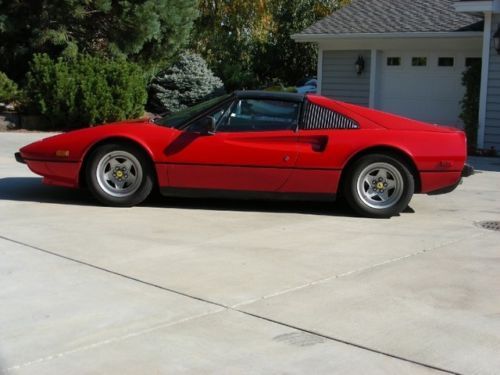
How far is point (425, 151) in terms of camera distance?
25.0 feet

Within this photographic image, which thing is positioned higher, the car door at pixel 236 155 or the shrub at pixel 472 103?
the shrub at pixel 472 103

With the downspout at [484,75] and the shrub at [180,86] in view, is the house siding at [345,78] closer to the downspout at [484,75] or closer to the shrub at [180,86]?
the downspout at [484,75]

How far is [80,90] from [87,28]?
321cm

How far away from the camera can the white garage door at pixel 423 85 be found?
17031 mm

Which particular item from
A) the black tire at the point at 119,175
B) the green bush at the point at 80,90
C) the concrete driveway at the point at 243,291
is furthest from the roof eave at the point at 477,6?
the black tire at the point at 119,175

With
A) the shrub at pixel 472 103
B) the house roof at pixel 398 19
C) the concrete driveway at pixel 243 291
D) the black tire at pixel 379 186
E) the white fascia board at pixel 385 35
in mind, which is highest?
the house roof at pixel 398 19

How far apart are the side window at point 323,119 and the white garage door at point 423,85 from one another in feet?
32.6

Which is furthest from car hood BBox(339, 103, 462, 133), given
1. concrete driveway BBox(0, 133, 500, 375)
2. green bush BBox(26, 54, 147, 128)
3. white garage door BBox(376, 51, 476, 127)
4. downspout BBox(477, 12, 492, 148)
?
green bush BBox(26, 54, 147, 128)

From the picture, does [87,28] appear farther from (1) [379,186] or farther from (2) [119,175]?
(1) [379,186]

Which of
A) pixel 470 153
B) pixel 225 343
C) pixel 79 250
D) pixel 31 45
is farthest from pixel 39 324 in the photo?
pixel 31 45

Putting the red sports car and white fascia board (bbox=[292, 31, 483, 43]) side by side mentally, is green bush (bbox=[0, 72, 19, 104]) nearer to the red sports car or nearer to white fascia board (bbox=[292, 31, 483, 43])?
white fascia board (bbox=[292, 31, 483, 43])

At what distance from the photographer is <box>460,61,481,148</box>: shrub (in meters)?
15.0

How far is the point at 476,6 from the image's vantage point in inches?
543

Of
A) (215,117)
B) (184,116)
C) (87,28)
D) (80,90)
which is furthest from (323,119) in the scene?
(87,28)
